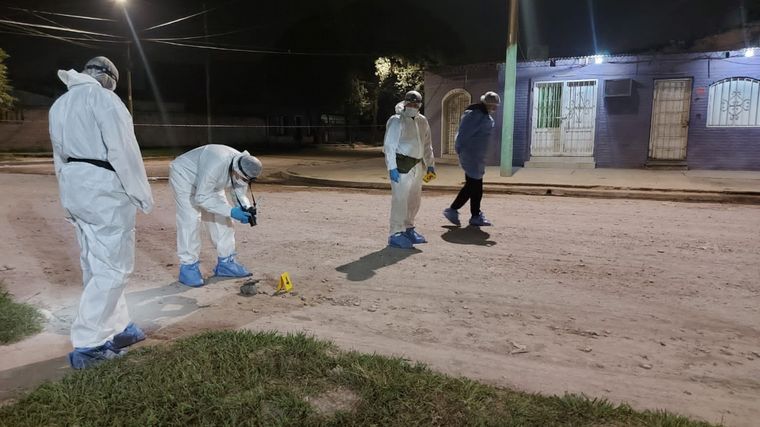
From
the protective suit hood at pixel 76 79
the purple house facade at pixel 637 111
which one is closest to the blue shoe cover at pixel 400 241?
the protective suit hood at pixel 76 79

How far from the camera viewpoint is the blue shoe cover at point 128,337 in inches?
146

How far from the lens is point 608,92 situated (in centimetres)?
1578

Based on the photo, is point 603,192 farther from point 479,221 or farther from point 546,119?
point 546,119

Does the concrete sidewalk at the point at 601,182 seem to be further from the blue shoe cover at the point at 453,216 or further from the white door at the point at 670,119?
the blue shoe cover at the point at 453,216

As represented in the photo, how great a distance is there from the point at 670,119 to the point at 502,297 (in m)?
13.4

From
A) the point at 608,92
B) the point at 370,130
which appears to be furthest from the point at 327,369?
the point at 370,130

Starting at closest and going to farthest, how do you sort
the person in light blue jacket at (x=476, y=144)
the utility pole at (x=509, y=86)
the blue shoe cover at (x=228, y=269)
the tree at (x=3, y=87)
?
the blue shoe cover at (x=228, y=269), the person in light blue jacket at (x=476, y=144), the utility pole at (x=509, y=86), the tree at (x=3, y=87)

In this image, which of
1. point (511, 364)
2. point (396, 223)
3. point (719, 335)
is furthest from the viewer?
point (396, 223)

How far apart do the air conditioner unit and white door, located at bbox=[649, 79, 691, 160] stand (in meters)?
0.82

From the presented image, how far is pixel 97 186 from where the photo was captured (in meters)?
3.35

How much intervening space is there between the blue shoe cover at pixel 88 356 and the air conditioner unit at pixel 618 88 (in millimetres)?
15504

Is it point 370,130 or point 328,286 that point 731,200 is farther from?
point 370,130

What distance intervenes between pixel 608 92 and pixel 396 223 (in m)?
11.7

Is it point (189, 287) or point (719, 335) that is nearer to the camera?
point (719, 335)
